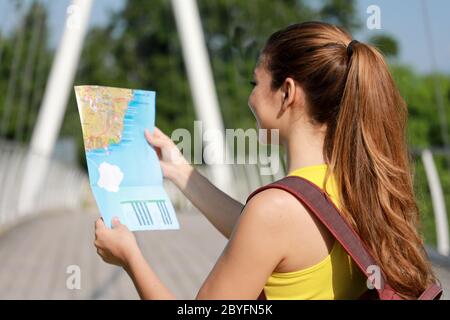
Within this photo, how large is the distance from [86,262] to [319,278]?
6761 millimetres

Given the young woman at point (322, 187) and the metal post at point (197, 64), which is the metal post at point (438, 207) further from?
the metal post at point (197, 64)

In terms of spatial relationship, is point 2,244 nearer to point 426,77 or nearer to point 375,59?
point 375,59

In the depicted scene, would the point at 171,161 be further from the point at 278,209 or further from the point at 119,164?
the point at 278,209

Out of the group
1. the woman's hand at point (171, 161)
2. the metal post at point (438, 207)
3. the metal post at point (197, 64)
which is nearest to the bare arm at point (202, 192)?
the woman's hand at point (171, 161)

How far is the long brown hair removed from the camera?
1768 millimetres

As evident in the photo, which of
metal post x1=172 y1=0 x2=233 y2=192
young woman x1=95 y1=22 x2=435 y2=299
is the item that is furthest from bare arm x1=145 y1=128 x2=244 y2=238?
metal post x1=172 y1=0 x2=233 y2=192

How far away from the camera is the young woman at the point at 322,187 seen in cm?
171

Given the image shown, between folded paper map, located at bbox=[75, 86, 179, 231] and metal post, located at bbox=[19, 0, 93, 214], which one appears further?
metal post, located at bbox=[19, 0, 93, 214]

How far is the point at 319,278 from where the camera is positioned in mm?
1789

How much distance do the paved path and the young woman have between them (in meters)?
3.92

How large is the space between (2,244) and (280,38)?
8166mm

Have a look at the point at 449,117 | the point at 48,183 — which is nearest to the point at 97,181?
the point at 48,183

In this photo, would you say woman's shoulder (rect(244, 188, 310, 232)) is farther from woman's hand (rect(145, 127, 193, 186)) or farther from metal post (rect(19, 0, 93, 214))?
metal post (rect(19, 0, 93, 214))

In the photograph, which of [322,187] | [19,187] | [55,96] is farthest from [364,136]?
[55,96]
